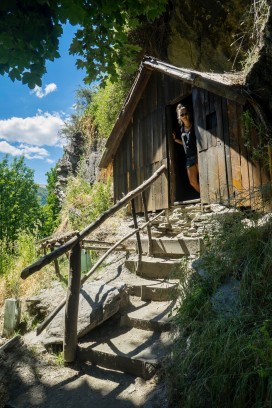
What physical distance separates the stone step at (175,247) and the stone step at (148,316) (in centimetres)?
106

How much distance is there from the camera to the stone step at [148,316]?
11.0 feet

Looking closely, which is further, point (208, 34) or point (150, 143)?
point (208, 34)

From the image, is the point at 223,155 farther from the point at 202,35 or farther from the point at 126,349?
the point at 202,35

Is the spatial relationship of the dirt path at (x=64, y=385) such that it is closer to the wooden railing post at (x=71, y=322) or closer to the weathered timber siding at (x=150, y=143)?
the wooden railing post at (x=71, y=322)

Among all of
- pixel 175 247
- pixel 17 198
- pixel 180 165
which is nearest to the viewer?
pixel 175 247

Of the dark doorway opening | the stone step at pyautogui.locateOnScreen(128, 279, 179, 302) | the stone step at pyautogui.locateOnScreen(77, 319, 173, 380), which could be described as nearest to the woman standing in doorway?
the dark doorway opening

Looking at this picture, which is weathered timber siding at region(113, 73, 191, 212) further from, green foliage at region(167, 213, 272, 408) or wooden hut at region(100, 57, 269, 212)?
green foliage at region(167, 213, 272, 408)

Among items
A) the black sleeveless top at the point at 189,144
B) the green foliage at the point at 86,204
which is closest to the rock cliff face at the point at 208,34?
the black sleeveless top at the point at 189,144

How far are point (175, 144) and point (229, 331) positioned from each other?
5578mm

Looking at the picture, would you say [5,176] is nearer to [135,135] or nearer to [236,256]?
[135,135]

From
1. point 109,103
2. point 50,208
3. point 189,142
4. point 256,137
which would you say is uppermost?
point 109,103

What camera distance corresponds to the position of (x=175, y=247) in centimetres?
483

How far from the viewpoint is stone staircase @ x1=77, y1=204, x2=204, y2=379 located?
296cm

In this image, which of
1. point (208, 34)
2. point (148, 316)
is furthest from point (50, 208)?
point (148, 316)
